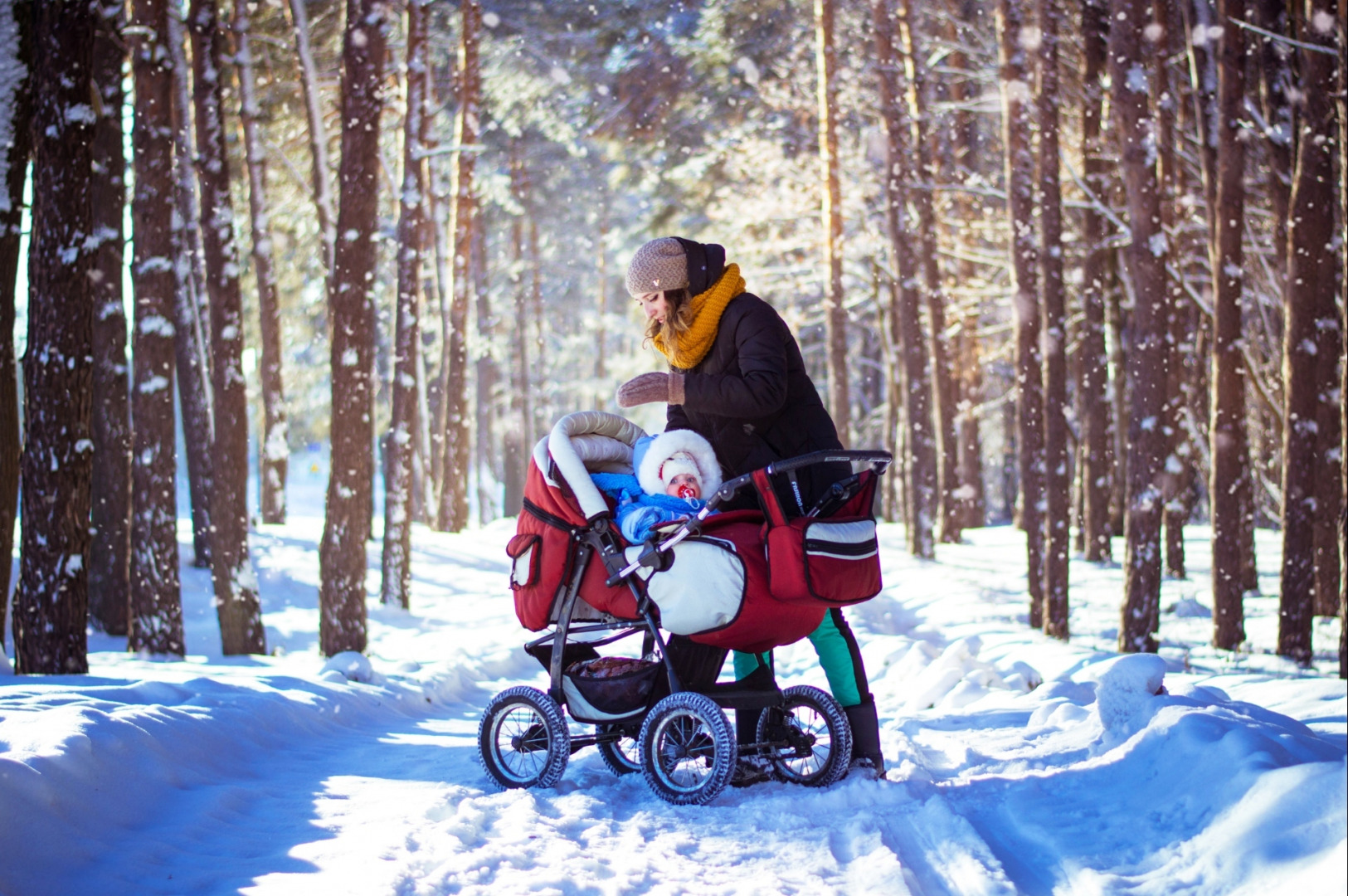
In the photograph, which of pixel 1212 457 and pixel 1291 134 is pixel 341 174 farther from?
pixel 1291 134

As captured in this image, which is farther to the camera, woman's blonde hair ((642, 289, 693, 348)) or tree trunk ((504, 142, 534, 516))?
tree trunk ((504, 142, 534, 516))

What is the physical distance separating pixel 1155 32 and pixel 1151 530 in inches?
218

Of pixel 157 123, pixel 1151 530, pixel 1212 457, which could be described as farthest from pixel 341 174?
pixel 1212 457

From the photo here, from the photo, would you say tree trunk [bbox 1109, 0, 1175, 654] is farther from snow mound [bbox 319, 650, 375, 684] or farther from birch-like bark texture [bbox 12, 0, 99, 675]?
birch-like bark texture [bbox 12, 0, 99, 675]

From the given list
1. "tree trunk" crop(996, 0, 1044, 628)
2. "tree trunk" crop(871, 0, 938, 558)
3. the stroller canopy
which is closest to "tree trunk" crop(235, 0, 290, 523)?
"tree trunk" crop(996, 0, 1044, 628)

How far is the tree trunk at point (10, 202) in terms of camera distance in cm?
715

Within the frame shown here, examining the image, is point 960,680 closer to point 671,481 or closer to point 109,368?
point 671,481

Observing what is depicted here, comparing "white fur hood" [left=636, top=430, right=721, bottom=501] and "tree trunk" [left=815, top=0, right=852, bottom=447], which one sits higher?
"tree trunk" [left=815, top=0, right=852, bottom=447]

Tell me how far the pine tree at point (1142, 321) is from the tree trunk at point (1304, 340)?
1.09 meters

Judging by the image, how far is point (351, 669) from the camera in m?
7.81

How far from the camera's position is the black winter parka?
4273 millimetres

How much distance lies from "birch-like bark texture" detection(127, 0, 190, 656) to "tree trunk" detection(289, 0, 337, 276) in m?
3.34

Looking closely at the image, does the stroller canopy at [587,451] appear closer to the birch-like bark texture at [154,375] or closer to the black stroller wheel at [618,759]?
the black stroller wheel at [618,759]

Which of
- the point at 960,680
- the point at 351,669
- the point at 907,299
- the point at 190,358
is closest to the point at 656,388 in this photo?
the point at 960,680
